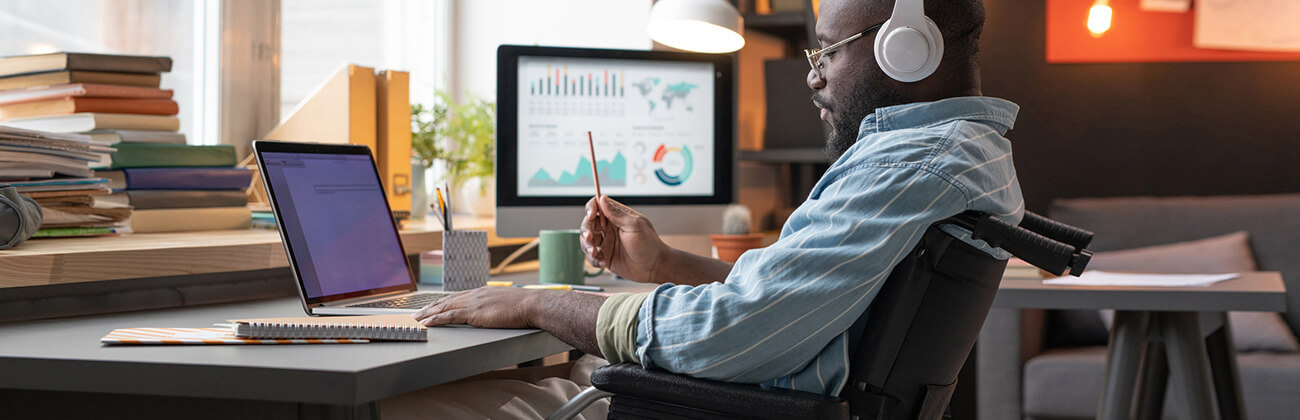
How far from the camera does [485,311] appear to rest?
1195 mm

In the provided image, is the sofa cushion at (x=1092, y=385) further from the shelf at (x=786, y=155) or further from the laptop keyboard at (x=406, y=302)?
the laptop keyboard at (x=406, y=302)

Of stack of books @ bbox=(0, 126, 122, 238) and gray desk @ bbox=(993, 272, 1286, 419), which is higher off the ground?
stack of books @ bbox=(0, 126, 122, 238)

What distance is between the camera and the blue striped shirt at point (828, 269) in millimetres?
966

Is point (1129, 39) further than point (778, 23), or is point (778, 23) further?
point (1129, 39)

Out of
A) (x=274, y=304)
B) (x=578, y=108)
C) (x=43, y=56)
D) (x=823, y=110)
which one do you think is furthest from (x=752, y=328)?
(x=43, y=56)

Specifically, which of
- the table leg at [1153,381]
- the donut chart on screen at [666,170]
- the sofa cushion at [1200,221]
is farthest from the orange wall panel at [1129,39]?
the donut chart on screen at [666,170]

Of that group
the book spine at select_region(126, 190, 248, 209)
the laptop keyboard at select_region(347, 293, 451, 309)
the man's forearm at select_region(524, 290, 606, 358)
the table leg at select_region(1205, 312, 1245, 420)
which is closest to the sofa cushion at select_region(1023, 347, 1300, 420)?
the table leg at select_region(1205, 312, 1245, 420)

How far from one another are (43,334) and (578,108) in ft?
3.63

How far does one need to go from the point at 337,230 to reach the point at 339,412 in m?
0.50

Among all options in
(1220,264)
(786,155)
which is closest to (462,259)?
(786,155)

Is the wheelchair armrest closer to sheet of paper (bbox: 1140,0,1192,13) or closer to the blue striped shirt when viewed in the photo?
the blue striped shirt

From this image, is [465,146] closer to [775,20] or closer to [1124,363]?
[775,20]

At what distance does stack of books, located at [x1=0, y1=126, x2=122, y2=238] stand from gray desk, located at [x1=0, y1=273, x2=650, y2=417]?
334mm

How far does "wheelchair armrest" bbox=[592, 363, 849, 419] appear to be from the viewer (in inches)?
37.6
